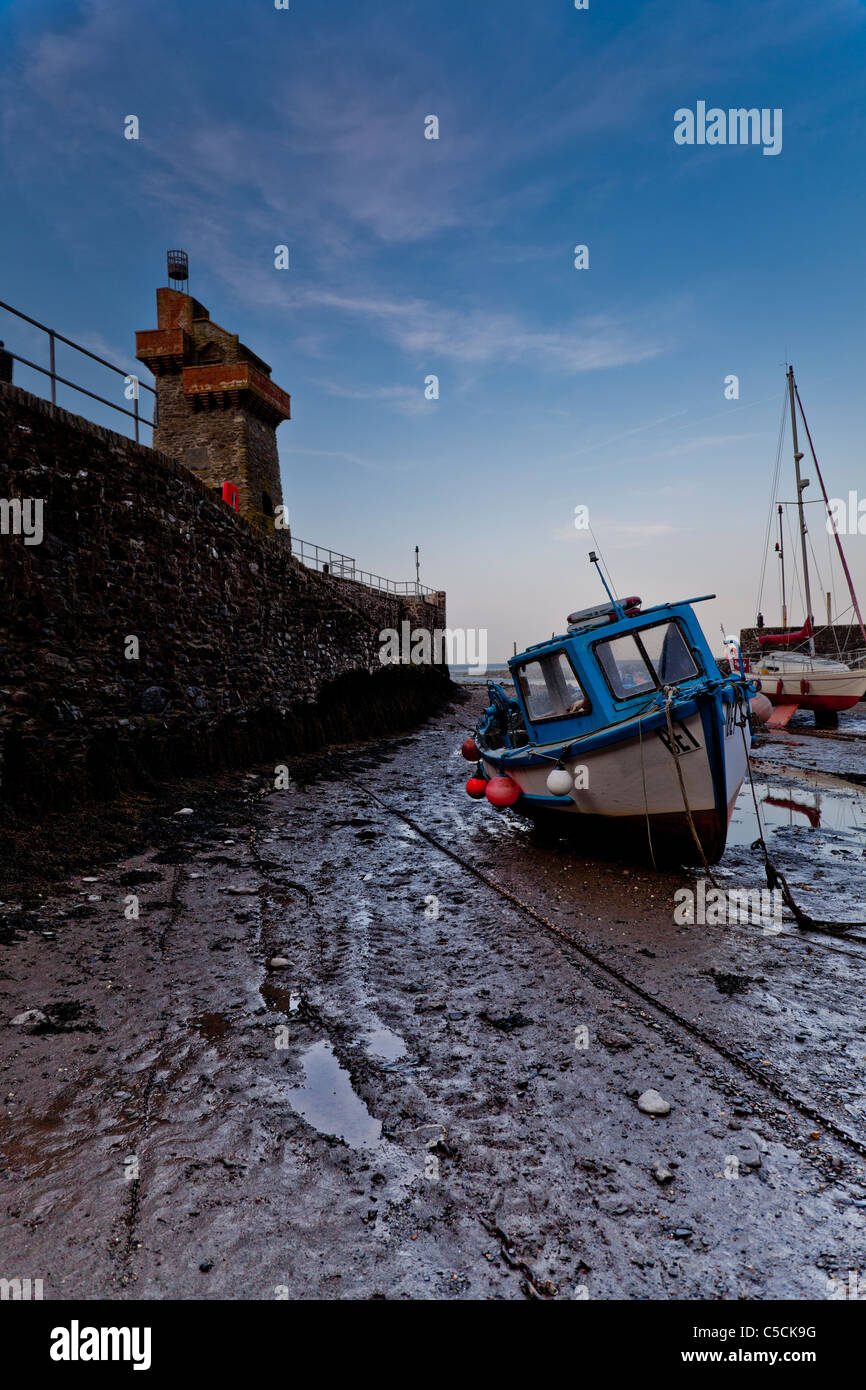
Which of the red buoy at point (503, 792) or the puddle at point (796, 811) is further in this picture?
the puddle at point (796, 811)

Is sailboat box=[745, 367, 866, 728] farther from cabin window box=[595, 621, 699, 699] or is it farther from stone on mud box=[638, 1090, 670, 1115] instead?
stone on mud box=[638, 1090, 670, 1115]

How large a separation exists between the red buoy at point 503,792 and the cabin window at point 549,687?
0.94m

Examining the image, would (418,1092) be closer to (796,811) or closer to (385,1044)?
(385,1044)

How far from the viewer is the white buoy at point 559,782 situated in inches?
274

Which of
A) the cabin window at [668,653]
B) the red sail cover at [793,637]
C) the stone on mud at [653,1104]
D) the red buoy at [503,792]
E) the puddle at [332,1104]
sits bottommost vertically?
the puddle at [332,1104]

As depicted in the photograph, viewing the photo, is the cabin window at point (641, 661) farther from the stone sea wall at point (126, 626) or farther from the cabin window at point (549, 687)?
the stone sea wall at point (126, 626)

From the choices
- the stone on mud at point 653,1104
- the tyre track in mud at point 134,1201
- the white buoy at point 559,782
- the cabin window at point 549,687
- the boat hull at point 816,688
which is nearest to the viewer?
the tyre track in mud at point 134,1201

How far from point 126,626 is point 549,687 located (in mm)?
5932

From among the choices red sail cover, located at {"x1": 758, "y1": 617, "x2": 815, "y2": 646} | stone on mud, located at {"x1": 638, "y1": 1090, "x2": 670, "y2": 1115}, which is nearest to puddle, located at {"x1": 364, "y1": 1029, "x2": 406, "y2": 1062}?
stone on mud, located at {"x1": 638, "y1": 1090, "x2": 670, "y2": 1115}

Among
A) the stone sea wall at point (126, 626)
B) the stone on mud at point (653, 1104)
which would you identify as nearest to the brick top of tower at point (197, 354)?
the stone sea wall at point (126, 626)

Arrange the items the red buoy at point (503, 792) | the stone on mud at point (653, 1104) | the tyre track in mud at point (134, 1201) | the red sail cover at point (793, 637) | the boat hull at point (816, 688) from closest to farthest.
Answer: the tyre track in mud at point (134, 1201), the stone on mud at point (653, 1104), the red buoy at point (503, 792), the boat hull at point (816, 688), the red sail cover at point (793, 637)

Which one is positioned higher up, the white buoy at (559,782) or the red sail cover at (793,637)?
the red sail cover at (793,637)

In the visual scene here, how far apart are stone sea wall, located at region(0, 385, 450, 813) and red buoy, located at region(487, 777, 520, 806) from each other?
4.75 metres

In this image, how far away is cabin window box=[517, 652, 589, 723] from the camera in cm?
807
